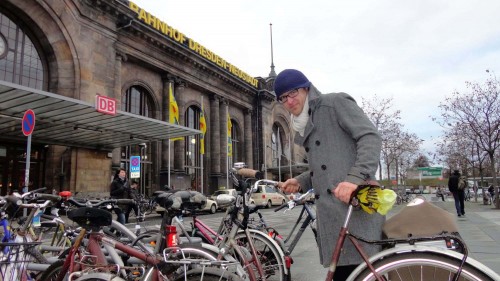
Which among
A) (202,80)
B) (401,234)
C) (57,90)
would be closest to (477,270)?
(401,234)

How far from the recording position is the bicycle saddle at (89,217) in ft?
9.66

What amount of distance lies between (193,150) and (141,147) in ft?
20.6

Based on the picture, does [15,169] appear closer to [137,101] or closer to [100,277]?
[137,101]

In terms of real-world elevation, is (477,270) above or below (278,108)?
below

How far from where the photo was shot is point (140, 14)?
2467 cm

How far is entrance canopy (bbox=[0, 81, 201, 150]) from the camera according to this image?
43.5ft

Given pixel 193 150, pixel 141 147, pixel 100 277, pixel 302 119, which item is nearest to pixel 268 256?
pixel 100 277

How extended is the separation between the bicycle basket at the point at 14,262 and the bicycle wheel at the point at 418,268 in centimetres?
264

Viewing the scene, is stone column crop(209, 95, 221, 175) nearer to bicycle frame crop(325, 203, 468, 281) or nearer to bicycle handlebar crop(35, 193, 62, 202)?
bicycle handlebar crop(35, 193, 62, 202)

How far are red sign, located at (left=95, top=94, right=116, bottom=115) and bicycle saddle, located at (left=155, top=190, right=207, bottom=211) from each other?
41.1ft

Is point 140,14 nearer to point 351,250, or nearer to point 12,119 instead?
point 12,119

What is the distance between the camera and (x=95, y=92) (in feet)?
64.0

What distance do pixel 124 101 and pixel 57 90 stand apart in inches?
264

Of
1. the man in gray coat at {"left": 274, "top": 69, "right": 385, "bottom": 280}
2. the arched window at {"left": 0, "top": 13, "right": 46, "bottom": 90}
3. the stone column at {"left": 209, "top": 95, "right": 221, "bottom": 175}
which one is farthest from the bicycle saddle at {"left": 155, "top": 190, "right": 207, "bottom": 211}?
the stone column at {"left": 209, "top": 95, "right": 221, "bottom": 175}
